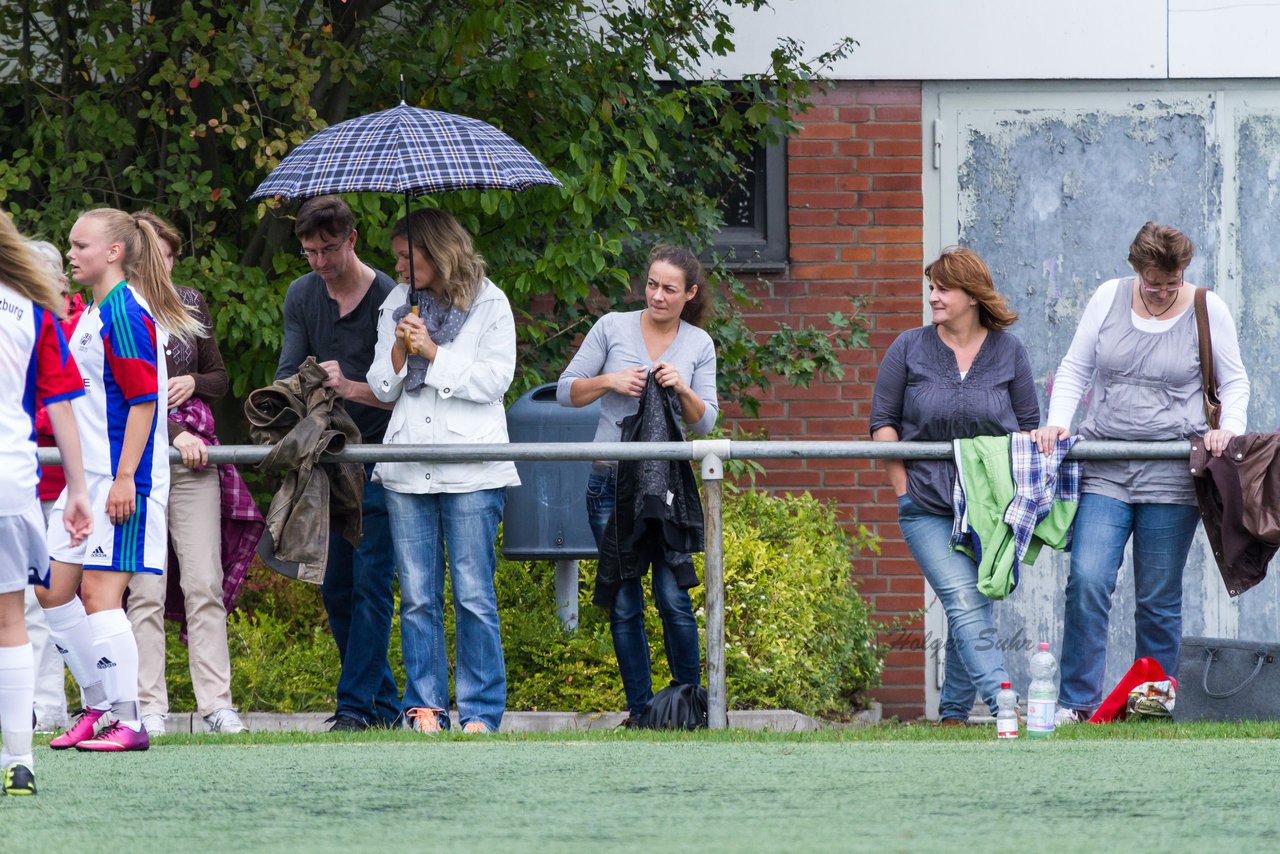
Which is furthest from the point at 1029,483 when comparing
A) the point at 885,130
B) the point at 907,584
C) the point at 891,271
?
the point at 885,130

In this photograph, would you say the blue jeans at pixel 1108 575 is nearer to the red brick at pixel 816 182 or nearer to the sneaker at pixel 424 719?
the sneaker at pixel 424 719

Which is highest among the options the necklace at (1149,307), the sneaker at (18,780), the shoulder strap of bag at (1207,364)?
the necklace at (1149,307)

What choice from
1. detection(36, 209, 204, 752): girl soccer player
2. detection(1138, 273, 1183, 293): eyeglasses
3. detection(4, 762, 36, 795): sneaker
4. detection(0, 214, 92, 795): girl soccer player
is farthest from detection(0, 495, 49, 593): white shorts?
detection(1138, 273, 1183, 293): eyeglasses

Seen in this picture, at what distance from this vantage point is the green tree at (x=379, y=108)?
839 cm

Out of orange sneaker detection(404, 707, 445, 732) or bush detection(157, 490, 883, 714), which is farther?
bush detection(157, 490, 883, 714)

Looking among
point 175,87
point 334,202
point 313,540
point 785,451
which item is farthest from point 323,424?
point 175,87

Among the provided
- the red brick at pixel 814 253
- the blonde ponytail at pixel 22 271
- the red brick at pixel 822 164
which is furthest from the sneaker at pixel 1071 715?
the red brick at pixel 822 164

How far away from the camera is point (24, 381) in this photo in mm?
4824

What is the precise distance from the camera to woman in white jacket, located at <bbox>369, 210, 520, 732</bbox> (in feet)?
21.7

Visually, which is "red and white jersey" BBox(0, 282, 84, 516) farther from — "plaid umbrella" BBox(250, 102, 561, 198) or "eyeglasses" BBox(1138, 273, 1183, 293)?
"eyeglasses" BBox(1138, 273, 1183, 293)

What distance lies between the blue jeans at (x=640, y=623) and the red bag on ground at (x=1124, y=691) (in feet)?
4.69

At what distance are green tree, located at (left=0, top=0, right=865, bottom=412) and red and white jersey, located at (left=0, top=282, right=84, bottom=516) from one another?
3291 mm

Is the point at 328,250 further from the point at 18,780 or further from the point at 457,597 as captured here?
the point at 18,780

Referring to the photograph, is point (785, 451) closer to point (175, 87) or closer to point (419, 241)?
point (419, 241)
